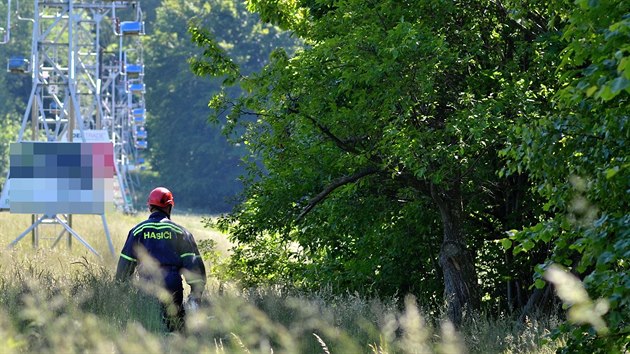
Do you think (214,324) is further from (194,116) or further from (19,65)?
(194,116)

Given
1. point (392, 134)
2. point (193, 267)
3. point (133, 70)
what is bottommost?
point (193, 267)

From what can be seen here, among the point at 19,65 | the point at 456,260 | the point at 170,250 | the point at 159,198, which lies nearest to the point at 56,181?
the point at 456,260

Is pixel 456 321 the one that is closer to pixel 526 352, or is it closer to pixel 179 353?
pixel 526 352

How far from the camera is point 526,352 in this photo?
40.5ft

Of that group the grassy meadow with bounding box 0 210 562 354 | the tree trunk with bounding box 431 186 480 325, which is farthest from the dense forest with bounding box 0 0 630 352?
the grassy meadow with bounding box 0 210 562 354

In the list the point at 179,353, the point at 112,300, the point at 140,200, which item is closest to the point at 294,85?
the point at 112,300

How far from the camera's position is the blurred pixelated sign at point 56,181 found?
71.8 feet

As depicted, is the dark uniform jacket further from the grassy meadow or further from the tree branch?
the tree branch

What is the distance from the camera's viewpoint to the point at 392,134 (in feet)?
47.1

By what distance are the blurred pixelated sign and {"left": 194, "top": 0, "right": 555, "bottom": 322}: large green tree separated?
322 centimetres

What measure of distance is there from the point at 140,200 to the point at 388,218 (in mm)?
92758

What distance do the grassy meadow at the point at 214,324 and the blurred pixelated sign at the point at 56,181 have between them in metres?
4.53

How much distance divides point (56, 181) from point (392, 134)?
29.1 ft

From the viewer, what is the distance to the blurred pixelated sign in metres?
21.9
